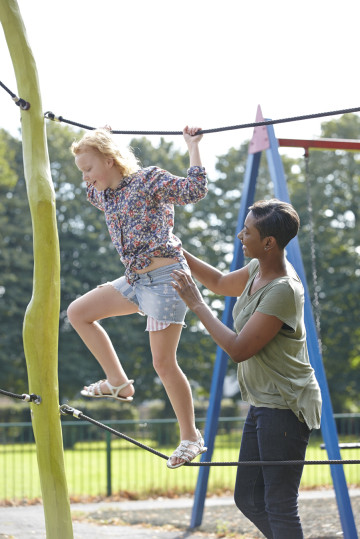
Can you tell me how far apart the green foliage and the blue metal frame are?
1646 cm

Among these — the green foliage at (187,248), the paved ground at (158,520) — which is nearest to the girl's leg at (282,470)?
the paved ground at (158,520)

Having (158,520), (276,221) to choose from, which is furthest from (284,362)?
(158,520)

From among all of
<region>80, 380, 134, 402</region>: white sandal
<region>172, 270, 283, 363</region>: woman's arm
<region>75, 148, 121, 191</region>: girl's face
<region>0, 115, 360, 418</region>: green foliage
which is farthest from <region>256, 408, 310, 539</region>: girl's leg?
<region>0, 115, 360, 418</region>: green foliage

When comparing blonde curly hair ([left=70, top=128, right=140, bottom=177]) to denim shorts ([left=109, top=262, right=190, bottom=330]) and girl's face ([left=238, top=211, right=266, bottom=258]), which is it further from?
girl's face ([left=238, top=211, right=266, bottom=258])

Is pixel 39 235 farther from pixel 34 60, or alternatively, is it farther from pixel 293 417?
pixel 293 417

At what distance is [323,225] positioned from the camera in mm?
24672

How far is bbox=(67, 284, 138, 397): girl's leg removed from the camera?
12.1ft

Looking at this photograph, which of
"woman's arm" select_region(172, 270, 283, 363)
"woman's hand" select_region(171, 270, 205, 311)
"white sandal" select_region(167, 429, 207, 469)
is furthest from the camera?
"white sandal" select_region(167, 429, 207, 469)

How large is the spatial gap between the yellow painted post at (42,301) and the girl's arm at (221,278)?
704mm

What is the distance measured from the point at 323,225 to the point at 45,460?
21.8 m

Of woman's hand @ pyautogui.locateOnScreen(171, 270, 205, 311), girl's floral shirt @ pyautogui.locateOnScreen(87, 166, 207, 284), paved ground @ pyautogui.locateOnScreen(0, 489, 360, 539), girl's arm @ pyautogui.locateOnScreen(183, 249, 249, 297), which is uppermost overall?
girl's floral shirt @ pyautogui.locateOnScreen(87, 166, 207, 284)

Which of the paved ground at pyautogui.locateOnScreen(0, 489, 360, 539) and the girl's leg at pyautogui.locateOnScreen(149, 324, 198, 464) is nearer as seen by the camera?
the girl's leg at pyautogui.locateOnScreen(149, 324, 198, 464)

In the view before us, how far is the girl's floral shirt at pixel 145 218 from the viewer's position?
3.56 metres

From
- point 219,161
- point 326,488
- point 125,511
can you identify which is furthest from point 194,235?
point 125,511
